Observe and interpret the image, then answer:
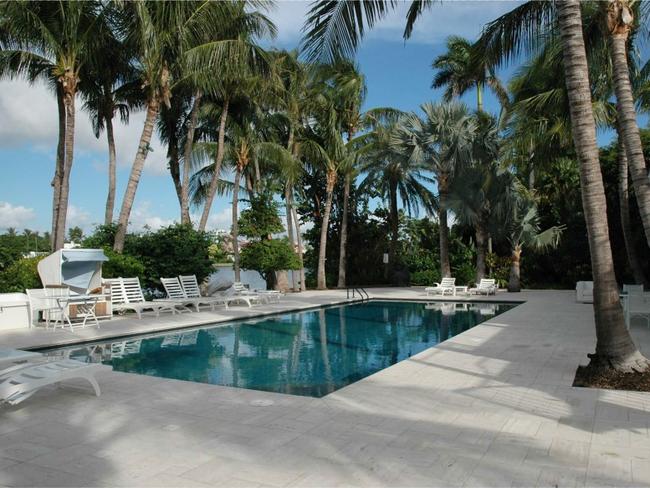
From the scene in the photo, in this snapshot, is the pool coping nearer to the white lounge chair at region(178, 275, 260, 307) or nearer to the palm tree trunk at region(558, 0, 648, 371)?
the white lounge chair at region(178, 275, 260, 307)

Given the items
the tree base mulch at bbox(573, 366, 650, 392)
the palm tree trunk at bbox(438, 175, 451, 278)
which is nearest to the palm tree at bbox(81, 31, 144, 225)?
the palm tree trunk at bbox(438, 175, 451, 278)

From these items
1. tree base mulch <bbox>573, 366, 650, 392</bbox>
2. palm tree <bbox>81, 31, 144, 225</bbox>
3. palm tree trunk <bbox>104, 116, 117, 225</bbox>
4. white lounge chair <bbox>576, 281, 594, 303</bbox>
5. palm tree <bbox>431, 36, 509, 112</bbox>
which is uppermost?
palm tree <bbox>431, 36, 509, 112</bbox>

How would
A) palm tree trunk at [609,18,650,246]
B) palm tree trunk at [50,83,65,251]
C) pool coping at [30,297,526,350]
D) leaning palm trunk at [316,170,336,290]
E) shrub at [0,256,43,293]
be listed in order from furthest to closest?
1. leaning palm trunk at [316,170,336,290]
2. palm tree trunk at [50,83,65,251]
3. shrub at [0,256,43,293]
4. pool coping at [30,297,526,350]
5. palm tree trunk at [609,18,650,246]

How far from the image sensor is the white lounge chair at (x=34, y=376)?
4711mm

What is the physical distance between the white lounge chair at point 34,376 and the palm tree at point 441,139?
17.2 m

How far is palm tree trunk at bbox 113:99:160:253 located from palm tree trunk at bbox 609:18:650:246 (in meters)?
13.4

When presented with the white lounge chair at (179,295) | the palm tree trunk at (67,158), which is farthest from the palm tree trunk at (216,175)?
the white lounge chair at (179,295)

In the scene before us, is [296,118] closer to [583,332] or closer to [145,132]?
[145,132]

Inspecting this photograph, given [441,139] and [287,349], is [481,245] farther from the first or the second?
[287,349]

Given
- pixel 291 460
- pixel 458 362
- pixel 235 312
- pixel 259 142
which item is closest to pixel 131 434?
pixel 291 460

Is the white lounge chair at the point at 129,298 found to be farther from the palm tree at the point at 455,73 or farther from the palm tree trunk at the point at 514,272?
the palm tree at the point at 455,73

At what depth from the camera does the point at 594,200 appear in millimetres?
5703

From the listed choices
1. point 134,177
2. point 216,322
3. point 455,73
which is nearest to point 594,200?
point 216,322

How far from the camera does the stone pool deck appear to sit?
340 cm
